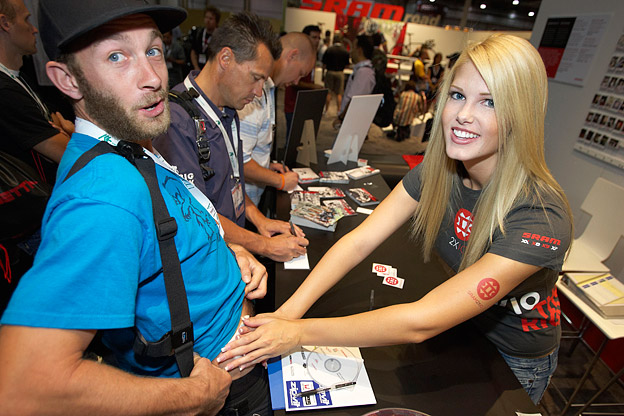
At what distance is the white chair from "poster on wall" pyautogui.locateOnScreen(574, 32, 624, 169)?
0.59m

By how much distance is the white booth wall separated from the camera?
3.10 m

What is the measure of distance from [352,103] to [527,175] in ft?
6.04

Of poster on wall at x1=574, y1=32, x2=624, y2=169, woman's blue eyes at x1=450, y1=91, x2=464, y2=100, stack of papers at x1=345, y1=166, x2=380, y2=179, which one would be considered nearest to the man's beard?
woman's blue eyes at x1=450, y1=91, x2=464, y2=100

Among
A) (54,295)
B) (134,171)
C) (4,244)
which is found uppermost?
(134,171)

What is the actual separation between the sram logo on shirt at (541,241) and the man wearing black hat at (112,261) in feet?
3.01

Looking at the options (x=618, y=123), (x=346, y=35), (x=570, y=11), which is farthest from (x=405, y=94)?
(x=346, y=35)

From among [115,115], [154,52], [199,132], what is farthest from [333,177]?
[115,115]

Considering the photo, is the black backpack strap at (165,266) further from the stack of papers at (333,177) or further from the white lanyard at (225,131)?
the stack of papers at (333,177)

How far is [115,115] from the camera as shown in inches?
31.3

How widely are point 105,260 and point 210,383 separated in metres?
0.45

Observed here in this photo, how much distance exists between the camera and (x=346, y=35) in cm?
995

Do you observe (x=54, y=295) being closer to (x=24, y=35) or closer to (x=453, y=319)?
(x=453, y=319)

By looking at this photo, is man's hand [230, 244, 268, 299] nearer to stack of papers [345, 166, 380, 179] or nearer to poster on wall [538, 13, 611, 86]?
stack of papers [345, 166, 380, 179]

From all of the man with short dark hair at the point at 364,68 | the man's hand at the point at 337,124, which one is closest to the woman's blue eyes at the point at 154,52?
the man with short dark hair at the point at 364,68
